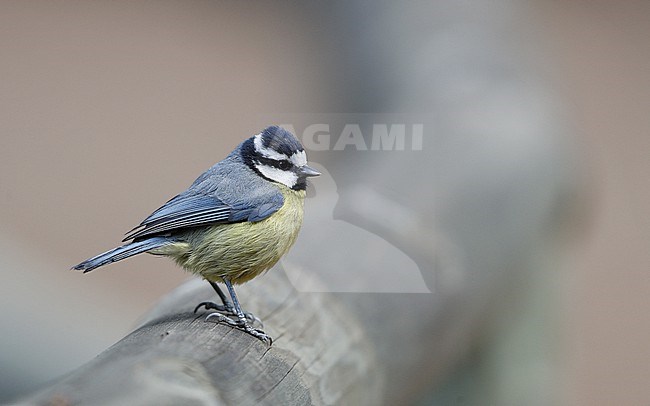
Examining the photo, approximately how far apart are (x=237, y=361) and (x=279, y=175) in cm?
23

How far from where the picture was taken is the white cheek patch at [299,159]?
3.48 feet

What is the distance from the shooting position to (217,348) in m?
1.02

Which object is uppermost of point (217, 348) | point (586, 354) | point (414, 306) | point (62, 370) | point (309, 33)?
point (309, 33)

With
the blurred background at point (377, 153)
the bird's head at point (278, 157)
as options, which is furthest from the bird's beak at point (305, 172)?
the blurred background at point (377, 153)

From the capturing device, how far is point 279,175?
3.65 feet

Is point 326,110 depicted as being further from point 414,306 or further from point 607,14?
point 607,14

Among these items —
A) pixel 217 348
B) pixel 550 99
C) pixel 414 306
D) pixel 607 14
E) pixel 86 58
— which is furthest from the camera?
pixel 607 14

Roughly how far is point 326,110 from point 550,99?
498 mm

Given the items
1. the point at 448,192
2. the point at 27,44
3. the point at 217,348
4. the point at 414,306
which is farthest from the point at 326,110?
the point at 27,44

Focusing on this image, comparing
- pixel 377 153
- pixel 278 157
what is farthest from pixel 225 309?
pixel 377 153

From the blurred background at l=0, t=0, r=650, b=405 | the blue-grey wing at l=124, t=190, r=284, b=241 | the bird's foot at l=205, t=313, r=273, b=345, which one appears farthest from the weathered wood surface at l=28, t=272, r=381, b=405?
the blurred background at l=0, t=0, r=650, b=405

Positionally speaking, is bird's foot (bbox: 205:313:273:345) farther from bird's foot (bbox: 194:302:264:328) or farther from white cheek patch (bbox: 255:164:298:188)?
white cheek patch (bbox: 255:164:298:188)

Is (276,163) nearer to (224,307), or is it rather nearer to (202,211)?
(202,211)

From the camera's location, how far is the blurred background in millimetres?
1817
